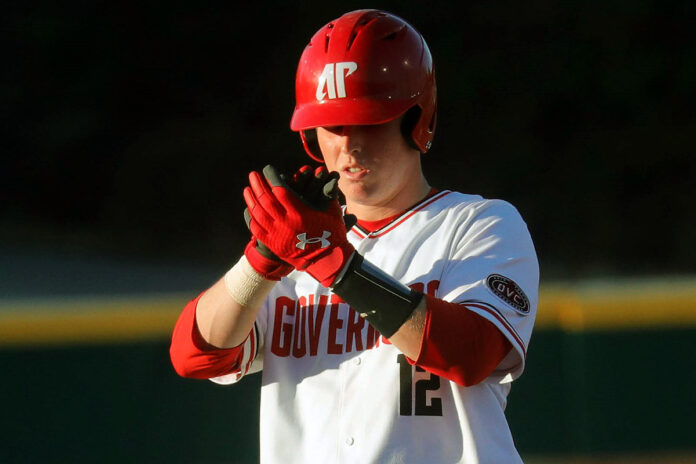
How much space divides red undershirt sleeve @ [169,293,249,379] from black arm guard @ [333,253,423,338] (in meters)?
0.37

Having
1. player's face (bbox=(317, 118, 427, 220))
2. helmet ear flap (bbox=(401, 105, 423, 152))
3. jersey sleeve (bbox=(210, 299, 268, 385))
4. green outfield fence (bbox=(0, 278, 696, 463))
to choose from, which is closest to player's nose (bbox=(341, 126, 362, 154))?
player's face (bbox=(317, 118, 427, 220))

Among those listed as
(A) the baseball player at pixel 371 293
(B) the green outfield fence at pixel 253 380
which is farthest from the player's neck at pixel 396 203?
(B) the green outfield fence at pixel 253 380

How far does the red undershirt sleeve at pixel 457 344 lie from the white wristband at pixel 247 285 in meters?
0.34

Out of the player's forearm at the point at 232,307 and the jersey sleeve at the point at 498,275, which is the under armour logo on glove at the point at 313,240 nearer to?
the player's forearm at the point at 232,307

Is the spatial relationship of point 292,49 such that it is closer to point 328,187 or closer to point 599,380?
point 599,380

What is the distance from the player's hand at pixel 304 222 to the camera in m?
1.86

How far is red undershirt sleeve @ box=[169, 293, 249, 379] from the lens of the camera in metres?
2.12

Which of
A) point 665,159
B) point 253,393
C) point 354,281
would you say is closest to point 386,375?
point 354,281

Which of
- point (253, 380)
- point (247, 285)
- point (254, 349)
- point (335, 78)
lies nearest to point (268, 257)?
point (247, 285)

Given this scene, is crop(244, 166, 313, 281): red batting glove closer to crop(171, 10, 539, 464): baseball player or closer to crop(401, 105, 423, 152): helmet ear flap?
crop(171, 10, 539, 464): baseball player

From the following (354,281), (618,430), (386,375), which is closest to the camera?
(354,281)

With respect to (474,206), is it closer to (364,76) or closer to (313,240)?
(364,76)

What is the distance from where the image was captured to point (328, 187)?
188 centimetres

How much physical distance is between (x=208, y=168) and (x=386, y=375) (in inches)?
156
